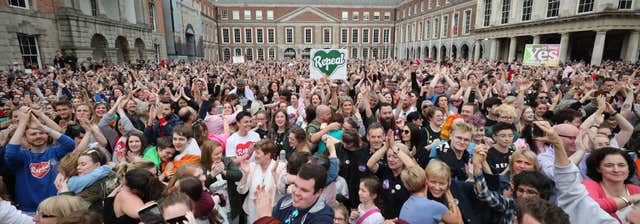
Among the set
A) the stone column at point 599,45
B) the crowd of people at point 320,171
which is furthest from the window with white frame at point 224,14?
the crowd of people at point 320,171

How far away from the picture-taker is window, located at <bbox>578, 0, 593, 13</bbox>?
21.7m

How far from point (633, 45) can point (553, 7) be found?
620cm

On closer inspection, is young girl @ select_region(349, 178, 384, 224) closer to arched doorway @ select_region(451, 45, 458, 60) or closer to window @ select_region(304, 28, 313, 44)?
arched doorway @ select_region(451, 45, 458, 60)

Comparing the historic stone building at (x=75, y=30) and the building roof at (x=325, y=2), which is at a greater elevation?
the building roof at (x=325, y=2)

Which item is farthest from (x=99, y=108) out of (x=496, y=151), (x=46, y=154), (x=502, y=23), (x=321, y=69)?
(x=502, y=23)

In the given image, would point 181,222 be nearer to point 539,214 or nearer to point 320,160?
point 320,160

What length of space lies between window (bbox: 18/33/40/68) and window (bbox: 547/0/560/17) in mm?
35984

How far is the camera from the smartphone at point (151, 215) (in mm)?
2096

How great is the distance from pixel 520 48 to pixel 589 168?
34520mm

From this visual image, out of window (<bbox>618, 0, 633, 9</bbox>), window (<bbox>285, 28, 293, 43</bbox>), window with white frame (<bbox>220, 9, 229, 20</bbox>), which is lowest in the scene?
window (<bbox>618, 0, 633, 9</bbox>)

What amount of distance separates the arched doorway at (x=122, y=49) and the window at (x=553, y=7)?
113 feet

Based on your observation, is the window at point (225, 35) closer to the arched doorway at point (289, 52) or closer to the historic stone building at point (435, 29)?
the arched doorway at point (289, 52)

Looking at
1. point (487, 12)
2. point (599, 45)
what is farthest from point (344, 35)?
point (599, 45)

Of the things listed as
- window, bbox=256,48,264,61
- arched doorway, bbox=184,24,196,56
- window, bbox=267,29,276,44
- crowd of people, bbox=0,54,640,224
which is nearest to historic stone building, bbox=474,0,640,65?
crowd of people, bbox=0,54,640,224
